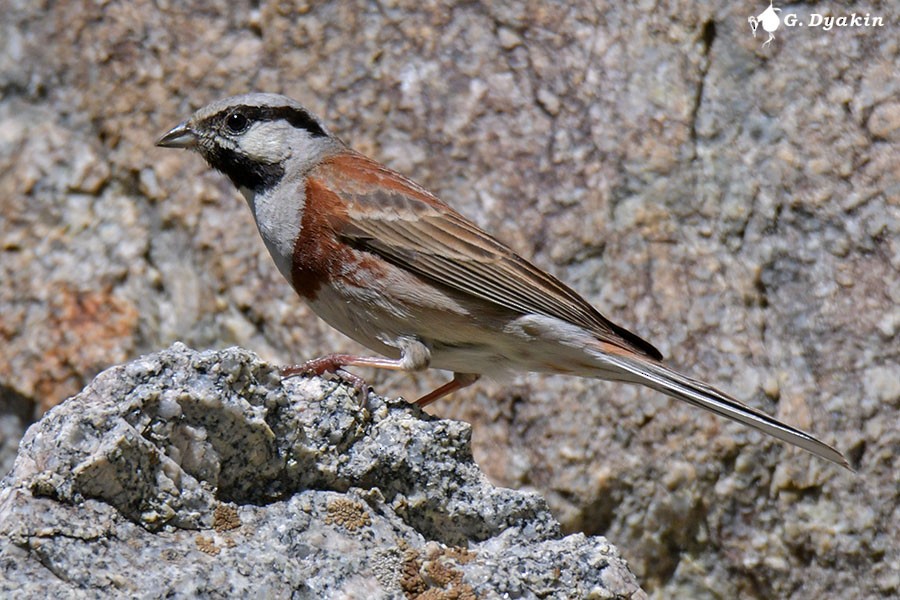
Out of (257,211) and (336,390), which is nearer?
(336,390)

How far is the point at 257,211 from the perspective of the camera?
14.9 ft

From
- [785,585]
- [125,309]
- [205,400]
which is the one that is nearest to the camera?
[205,400]

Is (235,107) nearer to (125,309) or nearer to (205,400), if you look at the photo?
(125,309)

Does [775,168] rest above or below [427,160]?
above

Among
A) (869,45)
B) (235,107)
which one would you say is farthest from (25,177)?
(869,45)

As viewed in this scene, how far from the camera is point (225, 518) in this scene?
9.84ft

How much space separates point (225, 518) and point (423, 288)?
149cm

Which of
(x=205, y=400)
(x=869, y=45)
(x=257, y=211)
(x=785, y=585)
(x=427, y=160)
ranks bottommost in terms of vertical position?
(x=785, y=585)

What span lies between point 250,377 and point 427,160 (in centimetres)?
254

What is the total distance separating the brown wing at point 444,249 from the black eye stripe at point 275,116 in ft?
0.95

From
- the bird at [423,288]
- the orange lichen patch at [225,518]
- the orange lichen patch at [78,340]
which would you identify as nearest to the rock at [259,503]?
the orange lichen patch at [225,518]

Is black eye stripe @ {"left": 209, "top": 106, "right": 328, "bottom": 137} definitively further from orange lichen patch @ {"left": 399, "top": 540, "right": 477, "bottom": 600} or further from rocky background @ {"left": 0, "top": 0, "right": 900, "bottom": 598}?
orange lichen patch @ {"left": 399, "top": 540, "right": 477, "bottom": 600}

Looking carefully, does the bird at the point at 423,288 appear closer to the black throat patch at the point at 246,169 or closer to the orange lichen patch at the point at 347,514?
the black throat patch at the point at 246,169

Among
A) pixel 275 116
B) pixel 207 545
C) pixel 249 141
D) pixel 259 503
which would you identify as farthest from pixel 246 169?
pixel 207 545
